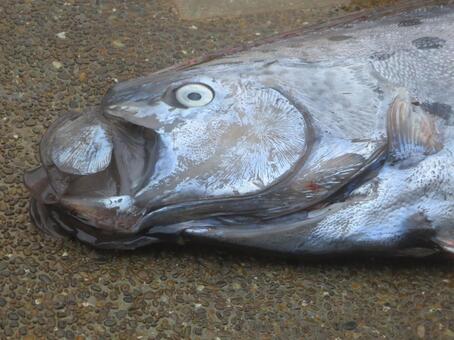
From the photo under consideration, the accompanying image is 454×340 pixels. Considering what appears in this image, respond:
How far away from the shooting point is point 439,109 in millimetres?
2561

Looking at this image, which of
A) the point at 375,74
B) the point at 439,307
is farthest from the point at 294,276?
the point at 375,74

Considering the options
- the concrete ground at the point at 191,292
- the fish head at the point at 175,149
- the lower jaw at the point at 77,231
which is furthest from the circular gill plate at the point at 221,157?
the concrete ground at the point at 191,292

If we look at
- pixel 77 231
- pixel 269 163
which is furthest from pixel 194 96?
pixel 77 231

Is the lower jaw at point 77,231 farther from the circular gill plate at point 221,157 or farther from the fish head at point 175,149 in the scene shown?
the circular gill plate at point 221,157

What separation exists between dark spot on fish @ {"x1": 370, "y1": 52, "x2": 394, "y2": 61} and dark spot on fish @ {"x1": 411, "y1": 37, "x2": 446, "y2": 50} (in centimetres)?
10

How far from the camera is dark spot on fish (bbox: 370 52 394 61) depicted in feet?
8.73

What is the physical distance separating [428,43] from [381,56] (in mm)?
167

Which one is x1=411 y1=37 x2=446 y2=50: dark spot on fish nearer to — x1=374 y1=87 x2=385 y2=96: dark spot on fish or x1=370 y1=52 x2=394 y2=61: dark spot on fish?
x1=370 y1=52 x2=394 y2=61: dark spot on fish

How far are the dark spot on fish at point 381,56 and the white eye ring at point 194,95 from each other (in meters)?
0.53

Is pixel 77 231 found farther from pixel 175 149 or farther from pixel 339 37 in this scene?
pixel 339 37

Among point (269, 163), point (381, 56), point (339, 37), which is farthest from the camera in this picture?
point (339, 37)

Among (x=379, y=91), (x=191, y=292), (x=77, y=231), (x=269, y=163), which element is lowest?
(x=191, y=292)

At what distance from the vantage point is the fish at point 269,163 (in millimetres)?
2451

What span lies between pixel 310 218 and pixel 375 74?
50 centimetres
